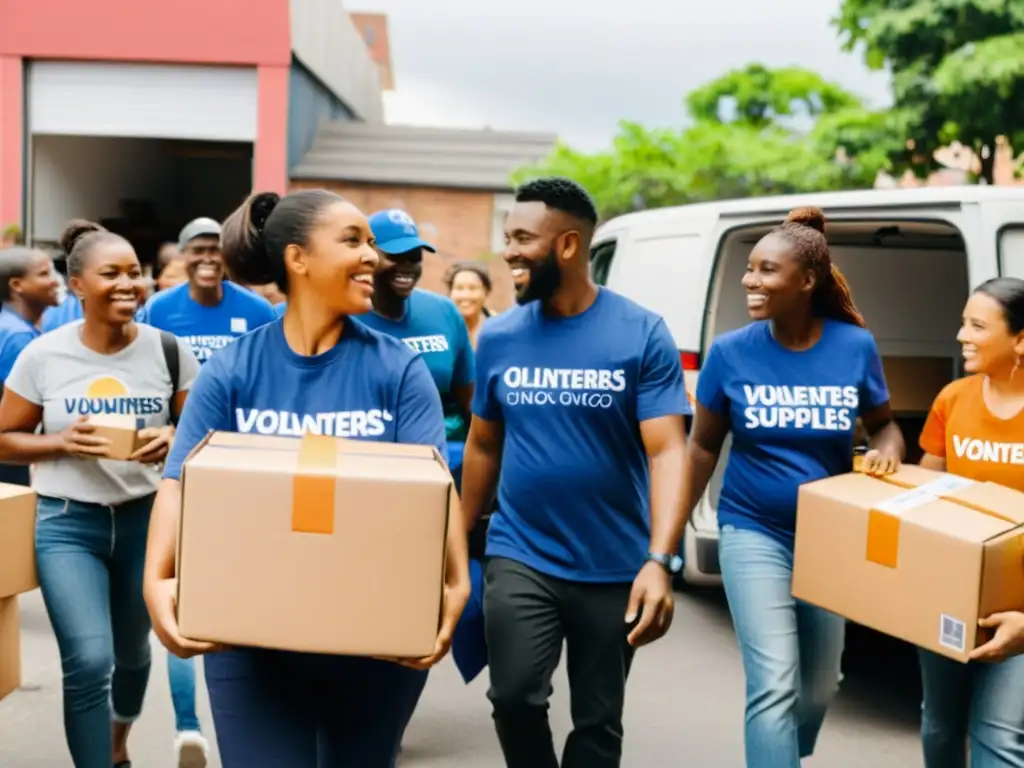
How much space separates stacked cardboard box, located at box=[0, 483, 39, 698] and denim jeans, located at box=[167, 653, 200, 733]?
0.89 metres

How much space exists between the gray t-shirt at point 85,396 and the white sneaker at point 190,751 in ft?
3.19

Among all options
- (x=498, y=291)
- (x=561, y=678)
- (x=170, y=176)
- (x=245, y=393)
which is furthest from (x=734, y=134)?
(x=245, y=393)

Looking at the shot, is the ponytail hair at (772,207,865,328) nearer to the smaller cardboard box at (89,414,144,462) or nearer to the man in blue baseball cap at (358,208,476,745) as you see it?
the man in blue baseball cap at (358,208,476,745)

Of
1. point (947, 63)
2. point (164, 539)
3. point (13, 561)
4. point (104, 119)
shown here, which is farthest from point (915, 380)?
point (104, 119)

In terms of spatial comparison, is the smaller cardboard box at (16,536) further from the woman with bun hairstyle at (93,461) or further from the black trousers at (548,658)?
the black trousers at (548,658)

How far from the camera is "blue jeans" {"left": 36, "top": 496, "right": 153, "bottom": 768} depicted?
13.2 feet

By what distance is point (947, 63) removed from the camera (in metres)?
20.1

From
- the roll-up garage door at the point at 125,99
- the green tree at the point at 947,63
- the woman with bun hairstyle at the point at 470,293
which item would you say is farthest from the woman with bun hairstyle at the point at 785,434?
the roll-up garage door at the point at 125,99

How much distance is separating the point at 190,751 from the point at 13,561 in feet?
4.03

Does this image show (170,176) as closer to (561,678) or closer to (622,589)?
(561,678)

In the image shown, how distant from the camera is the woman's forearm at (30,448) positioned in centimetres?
409

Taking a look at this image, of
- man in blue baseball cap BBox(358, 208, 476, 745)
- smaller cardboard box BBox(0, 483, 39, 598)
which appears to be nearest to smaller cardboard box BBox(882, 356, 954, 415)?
man in blue baseball cap BBox(358, 208, 476, 745)

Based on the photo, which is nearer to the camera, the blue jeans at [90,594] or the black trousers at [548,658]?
the black trousers at [548,658]

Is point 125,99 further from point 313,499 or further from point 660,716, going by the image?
point 313,499
